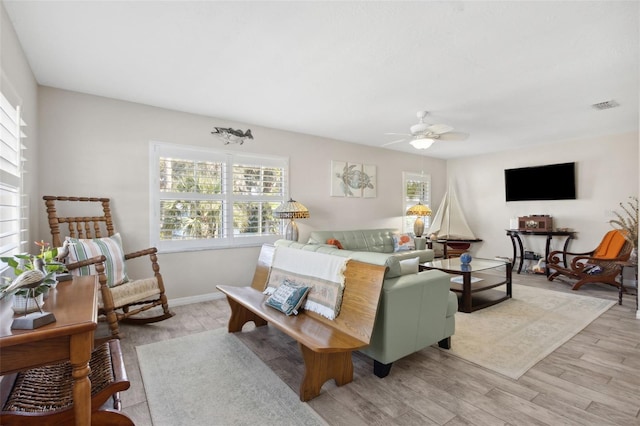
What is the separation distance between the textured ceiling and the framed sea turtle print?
4.83 feet

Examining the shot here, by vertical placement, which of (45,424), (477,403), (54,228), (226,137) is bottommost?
(477,403)

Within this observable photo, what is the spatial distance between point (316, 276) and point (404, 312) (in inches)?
28.8

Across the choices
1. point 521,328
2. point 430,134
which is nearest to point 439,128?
point 430,134

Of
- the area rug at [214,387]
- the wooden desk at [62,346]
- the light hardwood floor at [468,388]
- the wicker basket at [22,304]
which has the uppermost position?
the wicker basket at [22,304]

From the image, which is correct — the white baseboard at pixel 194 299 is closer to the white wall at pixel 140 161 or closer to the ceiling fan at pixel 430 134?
the white wall at pixel 140 161

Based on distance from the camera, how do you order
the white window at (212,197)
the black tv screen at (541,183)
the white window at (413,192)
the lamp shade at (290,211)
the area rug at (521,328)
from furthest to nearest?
the white window at (413,192), the black tv screen at (541,183), the lamp shade at (290,211), the white window at (212,197), the area rug at (521,328)

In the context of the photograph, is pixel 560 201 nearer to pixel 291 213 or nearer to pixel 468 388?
pixel 291 213

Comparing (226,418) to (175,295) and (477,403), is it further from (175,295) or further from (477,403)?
(175,295)

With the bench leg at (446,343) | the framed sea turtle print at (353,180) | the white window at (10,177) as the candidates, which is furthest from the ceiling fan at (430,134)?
the white window at (10,177)

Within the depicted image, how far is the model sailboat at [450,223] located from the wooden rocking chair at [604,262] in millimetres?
1846

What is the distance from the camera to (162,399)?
2.00 metres

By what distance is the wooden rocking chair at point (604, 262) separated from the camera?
4.49 meters

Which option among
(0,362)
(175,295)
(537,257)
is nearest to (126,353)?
(175,295)

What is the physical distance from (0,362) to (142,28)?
2139 mm
